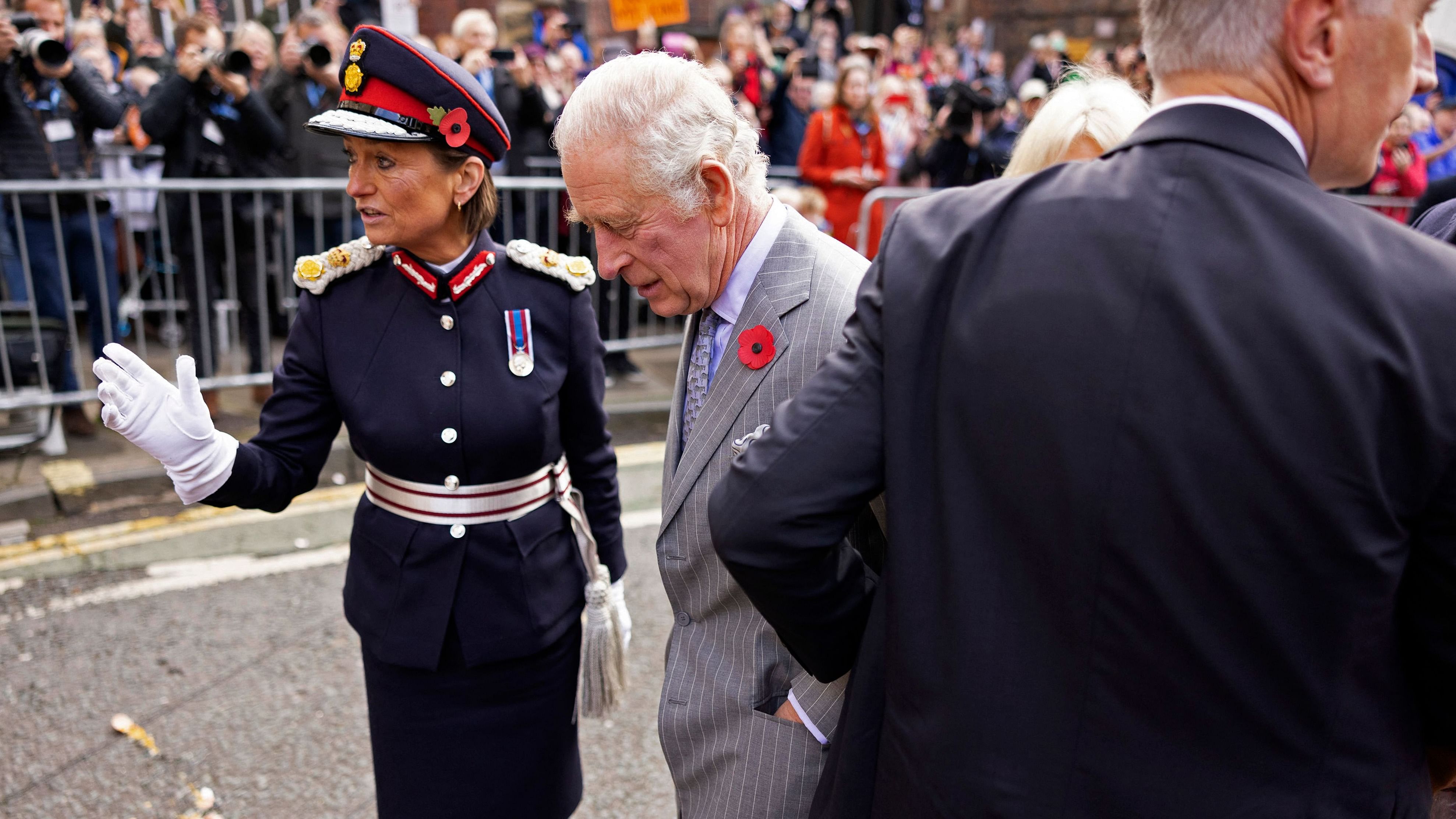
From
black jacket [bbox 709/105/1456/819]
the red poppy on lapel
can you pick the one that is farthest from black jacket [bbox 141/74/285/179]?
black jacket [bbox 709/105/1456/819]

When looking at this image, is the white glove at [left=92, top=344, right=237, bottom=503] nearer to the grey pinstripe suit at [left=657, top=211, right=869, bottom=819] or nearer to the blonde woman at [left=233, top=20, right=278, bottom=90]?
the grey pinstripe suit at [left=657, top=211, right=869, bottom=819]

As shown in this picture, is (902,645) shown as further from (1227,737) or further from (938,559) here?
(1227,737)

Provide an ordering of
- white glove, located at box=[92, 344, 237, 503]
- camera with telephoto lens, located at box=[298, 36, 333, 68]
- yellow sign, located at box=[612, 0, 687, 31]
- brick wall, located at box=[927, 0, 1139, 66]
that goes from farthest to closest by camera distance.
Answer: brick wall, located at box=[927, 0, 1139, 66] < yellow sign, located at box=[612, 0, 687, 31] < camera with telephoto lens, located at box=[298, 36, 333, 68] < white glove, located at box=[92, 344, 237, 503]

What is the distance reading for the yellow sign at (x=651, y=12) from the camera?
8414 millimetres

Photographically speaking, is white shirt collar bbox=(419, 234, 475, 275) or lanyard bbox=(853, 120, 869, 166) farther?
lanyard bbox=(853, 120, 869, 166)

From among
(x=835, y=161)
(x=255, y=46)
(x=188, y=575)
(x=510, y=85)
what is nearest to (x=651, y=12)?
(x=835, y=161)

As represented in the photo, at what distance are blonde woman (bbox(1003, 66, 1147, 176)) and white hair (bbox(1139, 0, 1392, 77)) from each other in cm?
151

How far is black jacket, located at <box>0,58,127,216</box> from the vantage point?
209 inches

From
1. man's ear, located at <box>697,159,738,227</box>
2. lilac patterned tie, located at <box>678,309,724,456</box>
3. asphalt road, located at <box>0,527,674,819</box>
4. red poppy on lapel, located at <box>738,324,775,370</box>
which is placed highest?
man's ear, located at <box>697,159,738,227</box>

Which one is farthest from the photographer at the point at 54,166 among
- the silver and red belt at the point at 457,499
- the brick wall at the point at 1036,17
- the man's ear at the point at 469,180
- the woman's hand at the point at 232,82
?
the brick wall at the point at 1036,17

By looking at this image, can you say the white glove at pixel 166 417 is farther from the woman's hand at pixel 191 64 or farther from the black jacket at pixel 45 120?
the woman's hand at pixel 191 64

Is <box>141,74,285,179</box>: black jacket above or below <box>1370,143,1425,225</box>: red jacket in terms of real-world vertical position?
above

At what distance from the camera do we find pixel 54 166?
5504 mm

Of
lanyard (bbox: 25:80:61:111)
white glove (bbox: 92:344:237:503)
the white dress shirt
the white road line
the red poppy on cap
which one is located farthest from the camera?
lanyard (bbox: 25:80:61:111)
